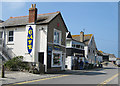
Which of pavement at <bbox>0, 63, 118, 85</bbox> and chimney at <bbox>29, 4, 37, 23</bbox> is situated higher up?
chimney at <bbox>29, 4, 37, 23</bbox>

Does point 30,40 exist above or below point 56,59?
above

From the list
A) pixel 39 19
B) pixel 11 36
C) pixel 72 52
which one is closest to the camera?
pixel 39 19

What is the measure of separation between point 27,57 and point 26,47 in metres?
1.26

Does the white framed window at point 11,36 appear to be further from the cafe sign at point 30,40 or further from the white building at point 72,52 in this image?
the white building at point 72,52

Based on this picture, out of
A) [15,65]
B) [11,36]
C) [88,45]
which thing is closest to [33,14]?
[11,36]

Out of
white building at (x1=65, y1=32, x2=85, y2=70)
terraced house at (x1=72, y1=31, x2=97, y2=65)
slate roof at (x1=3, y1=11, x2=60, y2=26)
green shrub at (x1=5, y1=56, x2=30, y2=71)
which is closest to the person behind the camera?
green shrub at (x1=5, y1=56, x2=30, y2=71)

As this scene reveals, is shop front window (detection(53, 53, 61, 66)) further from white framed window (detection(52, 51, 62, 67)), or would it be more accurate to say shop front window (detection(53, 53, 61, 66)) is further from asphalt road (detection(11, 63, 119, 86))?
asphalt road (detection(11, 63, 119, 86))

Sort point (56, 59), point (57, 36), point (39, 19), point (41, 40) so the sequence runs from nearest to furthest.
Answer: point (41, 40)
point (39, 19)
point (56, 59)
point (57, 36)

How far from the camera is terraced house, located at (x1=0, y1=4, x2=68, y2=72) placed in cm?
2164

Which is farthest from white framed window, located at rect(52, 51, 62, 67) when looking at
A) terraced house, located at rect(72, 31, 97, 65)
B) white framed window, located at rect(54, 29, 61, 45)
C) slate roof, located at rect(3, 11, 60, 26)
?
terraced house, located at rect(72, 31, 97, 65)

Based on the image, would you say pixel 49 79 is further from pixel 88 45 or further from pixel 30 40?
pixel 88 45

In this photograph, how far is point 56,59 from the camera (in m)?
24.1

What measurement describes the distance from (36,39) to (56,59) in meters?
4.08

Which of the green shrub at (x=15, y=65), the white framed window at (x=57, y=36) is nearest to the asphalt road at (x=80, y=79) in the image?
the green shrub at (x=15, y=65)
